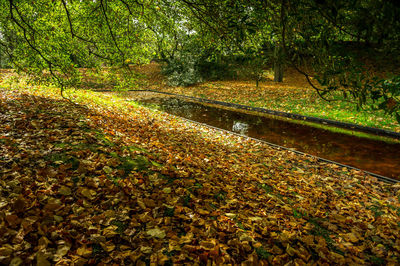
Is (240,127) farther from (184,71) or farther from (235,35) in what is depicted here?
(184,71)

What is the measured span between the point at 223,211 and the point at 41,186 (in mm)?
2537

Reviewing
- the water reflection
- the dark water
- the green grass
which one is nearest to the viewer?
the dark water

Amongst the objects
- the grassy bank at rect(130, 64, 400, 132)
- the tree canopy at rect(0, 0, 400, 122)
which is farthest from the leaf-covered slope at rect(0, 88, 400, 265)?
the grassy bank at rect(130, 64, 400, 132)

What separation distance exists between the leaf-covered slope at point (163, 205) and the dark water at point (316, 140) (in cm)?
130

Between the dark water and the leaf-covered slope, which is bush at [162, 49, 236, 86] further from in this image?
the leaf-covered slope

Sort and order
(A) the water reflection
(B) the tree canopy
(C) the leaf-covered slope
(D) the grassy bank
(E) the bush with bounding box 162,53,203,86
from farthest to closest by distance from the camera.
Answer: (E) the bush with bounding box 162,53,203,86
(D) the grassy bank
(A) the water reflection
(C) the leaf-covered slope
(B) the tree canopy

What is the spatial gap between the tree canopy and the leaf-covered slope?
1961mm

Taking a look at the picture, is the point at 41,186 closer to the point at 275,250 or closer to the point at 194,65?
the point at 275,250

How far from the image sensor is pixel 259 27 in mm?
3609

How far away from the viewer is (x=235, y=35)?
12.7ft

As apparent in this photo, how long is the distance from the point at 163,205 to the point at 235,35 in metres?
3.22

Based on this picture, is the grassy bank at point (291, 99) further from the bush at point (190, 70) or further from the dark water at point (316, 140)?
the dark water at point (316, 140)

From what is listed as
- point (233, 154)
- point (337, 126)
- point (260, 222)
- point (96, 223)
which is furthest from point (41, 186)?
point (337, 126)

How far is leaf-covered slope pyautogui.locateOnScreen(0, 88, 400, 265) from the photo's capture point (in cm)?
219
